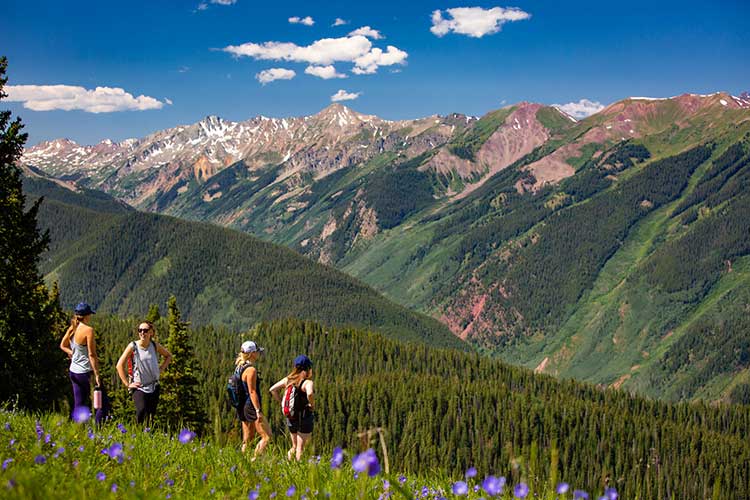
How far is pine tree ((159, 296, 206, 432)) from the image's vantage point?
49.8 m

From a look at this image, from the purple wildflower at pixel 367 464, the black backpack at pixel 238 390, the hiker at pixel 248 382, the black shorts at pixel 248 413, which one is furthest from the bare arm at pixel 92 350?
the purple wildflower at pixel 367 464

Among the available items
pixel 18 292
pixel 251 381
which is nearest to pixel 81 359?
pixel 251 381

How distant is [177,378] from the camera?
1996 inches

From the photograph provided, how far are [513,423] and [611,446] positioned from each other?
2923 cm

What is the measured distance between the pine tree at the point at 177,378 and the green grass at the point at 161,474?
42397 mm

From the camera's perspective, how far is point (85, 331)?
18359mm

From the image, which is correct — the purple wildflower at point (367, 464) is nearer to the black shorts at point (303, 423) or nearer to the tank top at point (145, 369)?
the black shorts at point (303, 423)

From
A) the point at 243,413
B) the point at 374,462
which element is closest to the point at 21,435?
the point at 374,462

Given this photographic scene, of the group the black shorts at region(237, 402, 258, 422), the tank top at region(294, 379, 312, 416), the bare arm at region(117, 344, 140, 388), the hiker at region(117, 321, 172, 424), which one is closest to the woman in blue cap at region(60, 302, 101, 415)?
the bare arm at region(117, 344, 140, 388)

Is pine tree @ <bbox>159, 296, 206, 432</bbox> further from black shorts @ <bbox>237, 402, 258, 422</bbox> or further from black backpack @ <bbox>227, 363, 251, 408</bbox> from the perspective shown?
black shorts @ <bbox>237, 402, 258, 422</bbox>

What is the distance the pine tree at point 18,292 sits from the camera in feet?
118

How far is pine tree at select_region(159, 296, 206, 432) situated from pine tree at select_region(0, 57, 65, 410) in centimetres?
1038

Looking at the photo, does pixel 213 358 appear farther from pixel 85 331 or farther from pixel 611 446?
pixel 85 331

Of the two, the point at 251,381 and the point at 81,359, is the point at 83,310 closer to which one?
the point at 81,359
